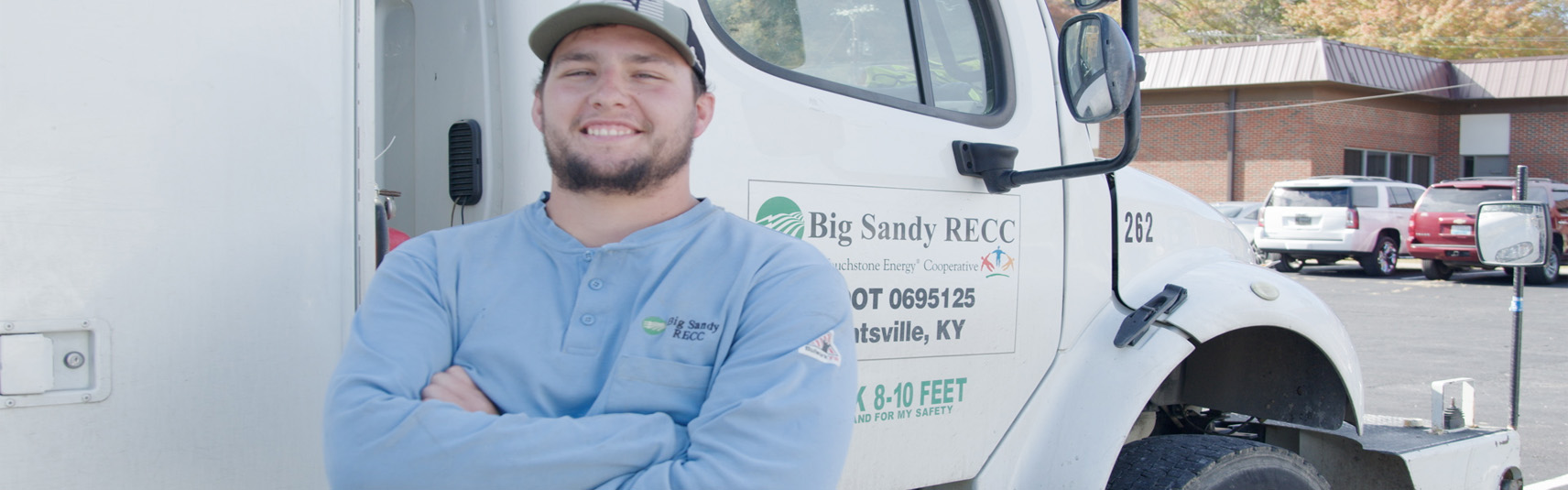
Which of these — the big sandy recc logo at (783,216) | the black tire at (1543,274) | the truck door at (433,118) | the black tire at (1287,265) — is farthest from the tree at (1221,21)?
the truck door at (433,118)

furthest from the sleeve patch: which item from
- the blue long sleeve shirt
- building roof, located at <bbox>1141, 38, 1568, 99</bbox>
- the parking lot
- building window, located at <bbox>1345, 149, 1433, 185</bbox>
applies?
building window, located at <bbox>1345, 149, 1433, 185</bbox>

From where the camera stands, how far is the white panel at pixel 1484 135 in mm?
33094

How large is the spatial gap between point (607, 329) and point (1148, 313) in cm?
164

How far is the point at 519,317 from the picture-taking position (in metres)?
1.84

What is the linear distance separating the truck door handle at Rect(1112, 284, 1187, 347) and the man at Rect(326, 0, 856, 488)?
4.16ft

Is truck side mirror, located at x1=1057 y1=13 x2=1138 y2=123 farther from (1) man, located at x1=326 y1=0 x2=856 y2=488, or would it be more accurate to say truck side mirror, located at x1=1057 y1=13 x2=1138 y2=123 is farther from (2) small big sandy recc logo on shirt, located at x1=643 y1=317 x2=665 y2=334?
(2) small big sandy recc logo on shirt, located at x1=643 y1=317 x2=665 y2=334

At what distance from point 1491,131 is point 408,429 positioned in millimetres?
37320

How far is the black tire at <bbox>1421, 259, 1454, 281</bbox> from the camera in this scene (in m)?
19.8

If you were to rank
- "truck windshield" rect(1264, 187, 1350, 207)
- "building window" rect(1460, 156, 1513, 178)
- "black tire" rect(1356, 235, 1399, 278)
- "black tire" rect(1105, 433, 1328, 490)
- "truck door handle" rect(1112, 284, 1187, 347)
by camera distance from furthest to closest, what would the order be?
"building window" rect(1460, 156, 1513, 178) → "black tire" rect(1356, 235, 1399, 278) → "truck windshield" rect(1264, 187, 1350, 207) → "black tire" rect(1105, 433, 1328, 490) → "truck door handle" rect(1112, 284, 1187, 347)

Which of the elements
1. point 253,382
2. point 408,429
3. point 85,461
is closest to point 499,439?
point 408,429

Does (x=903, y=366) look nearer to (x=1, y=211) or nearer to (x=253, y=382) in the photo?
(x=253, y=382)

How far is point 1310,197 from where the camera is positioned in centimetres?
2069

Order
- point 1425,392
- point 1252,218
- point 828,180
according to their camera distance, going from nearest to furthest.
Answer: point 828,180 < point 1425,392 < point 1252,218

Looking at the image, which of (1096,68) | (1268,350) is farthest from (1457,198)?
(1096,68)
